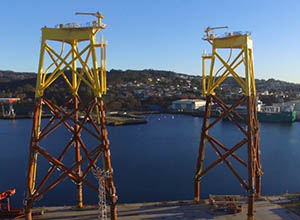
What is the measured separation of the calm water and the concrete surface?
5980 millimetres

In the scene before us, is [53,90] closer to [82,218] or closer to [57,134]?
[57,134]

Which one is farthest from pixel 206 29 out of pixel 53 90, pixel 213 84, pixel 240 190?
pixel 53 90

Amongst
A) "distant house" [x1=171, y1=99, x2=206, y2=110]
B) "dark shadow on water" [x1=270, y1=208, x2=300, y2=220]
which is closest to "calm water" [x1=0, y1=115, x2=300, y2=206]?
"dark shadow on water" [x1=270, y1=208, x2=300, y2=220]

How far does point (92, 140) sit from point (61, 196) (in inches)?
989

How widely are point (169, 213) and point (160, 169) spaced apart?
1468 cm

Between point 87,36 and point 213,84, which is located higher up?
point 87,36

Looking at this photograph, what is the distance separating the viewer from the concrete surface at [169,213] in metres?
13.9

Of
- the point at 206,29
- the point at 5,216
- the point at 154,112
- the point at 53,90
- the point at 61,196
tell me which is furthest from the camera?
the point at 53,90

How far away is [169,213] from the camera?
14344mm

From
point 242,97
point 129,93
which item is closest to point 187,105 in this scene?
point 129,93

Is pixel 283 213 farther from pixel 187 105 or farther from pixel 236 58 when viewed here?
pixel 187 105

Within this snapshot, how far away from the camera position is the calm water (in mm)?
22344

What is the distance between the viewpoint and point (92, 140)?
46.6 m

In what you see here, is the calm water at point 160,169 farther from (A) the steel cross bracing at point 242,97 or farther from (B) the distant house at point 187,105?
(B) the distant house at point 187,105
